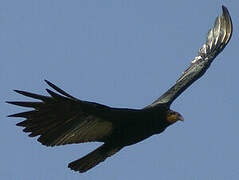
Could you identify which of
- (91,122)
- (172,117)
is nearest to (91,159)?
(91,122)

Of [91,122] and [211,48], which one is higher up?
[211,48]

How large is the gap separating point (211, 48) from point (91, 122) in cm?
513

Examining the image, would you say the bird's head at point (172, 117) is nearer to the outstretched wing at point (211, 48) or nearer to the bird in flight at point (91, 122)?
the bird in flight at point (91, 122)

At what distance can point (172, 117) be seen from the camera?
1070cm

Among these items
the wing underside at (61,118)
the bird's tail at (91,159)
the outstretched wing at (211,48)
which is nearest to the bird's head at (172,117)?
the bird's tail at (91,159)

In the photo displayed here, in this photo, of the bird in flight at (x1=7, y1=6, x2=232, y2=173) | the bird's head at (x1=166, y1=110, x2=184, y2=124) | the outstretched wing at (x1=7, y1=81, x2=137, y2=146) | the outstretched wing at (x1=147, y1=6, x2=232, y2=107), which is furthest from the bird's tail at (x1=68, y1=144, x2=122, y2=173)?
the outstretched wing at (x1=147, y1=6, x2=232, y2=107)

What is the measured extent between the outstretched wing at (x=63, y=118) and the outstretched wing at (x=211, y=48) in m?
3.12

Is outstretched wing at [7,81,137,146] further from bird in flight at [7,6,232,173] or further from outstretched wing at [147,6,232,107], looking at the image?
outstretched wing at [147,6,232,107]

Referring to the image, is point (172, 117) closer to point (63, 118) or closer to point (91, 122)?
point (91, 122)

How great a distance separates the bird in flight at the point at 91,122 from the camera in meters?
9.40

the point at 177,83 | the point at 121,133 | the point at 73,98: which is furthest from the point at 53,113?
the point at 177,83

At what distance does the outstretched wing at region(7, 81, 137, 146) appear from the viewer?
9.34 meters

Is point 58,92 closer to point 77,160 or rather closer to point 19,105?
point 19,105

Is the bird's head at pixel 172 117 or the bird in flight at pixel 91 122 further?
the bird's head at pixel 172 117
